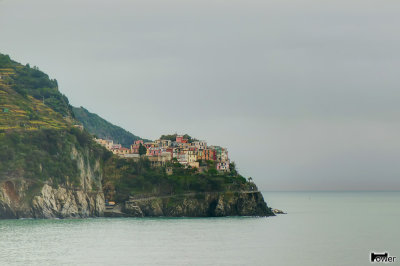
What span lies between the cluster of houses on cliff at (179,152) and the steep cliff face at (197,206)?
54.4 ft

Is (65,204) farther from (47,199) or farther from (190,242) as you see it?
(190,242)

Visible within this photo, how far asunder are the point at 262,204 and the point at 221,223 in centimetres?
2976

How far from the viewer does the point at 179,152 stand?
179625mm

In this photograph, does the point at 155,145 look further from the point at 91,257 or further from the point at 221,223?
the point at 91,257

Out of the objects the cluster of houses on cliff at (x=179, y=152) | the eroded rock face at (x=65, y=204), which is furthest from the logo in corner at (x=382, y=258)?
the cluster of houses on cliff at (x=179, y=152)

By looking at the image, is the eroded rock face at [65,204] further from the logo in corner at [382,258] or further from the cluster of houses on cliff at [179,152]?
the logo in corner at [382,258]

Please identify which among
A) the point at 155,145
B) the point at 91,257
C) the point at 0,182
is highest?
the point at 155,145

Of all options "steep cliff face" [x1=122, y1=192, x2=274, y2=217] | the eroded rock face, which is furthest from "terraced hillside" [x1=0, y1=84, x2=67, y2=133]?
"steep cliff face" [x1=122, y1=192, x2=274, y2=217]

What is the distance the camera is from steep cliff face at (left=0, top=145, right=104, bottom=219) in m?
137

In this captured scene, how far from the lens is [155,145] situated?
189000 mm

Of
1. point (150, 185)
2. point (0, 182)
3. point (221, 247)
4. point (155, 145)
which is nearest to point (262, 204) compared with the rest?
point (150, 185)

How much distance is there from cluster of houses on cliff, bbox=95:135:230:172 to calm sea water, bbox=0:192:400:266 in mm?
35290

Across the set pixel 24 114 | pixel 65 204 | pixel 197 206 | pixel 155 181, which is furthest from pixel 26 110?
pixel 197 206

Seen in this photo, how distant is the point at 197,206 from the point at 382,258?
75.0 m
